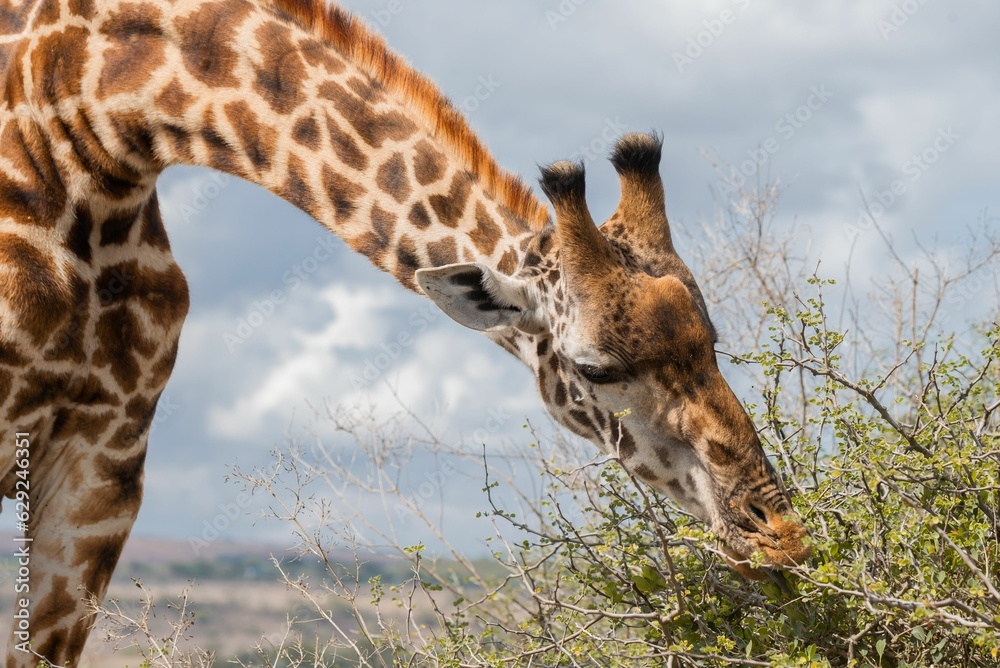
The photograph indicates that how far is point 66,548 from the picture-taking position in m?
5.55

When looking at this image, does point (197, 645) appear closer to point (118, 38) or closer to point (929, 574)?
point (118, 38)

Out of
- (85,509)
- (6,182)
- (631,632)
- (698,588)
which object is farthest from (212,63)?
(631,632)

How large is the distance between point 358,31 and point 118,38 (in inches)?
46.8

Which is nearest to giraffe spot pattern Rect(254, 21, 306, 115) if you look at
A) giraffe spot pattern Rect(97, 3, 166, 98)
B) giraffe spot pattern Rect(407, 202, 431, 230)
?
giraffe spot pattern Rect(97, 3, 166, 98)

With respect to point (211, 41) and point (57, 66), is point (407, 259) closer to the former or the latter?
point (211, 41)

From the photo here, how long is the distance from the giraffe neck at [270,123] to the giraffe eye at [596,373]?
2.05ft

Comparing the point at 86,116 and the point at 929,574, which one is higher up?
the point at 86,116

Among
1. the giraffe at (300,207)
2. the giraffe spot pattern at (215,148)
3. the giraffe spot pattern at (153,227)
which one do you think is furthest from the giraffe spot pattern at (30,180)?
the giraffe spot pattern at (215,148)

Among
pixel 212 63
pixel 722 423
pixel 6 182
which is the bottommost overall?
pixel 722 423

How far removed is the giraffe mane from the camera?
5031 mm

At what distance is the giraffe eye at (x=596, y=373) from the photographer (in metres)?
4.54

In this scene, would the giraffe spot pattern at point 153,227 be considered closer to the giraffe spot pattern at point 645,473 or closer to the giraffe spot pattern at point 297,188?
the giraffe spot pattern at point 297,188

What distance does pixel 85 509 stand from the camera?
556 centimetres

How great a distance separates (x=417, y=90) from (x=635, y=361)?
1809 millimetres
